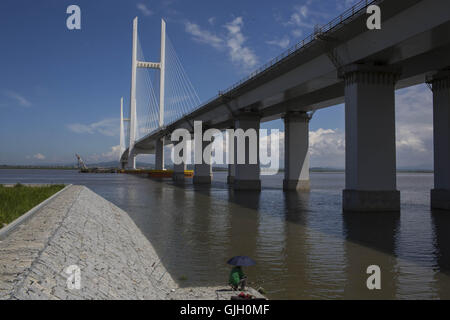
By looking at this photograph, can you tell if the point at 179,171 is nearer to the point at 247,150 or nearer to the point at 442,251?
the point at 247,150

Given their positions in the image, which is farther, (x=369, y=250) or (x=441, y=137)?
(x=441, y=137)

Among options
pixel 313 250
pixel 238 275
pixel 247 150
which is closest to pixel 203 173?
pixel 247 150

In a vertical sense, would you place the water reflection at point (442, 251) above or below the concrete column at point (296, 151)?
below

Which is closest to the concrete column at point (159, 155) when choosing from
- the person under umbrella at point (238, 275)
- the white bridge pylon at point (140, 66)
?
the white bridge pylon at point (140, 66)

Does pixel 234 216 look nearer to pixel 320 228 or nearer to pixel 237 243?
pixel 320 228

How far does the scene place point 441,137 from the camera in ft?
92.6

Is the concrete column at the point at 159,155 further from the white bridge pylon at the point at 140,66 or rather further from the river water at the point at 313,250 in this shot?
the river water at the point at 313,250

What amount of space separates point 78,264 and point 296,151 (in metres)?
45.9

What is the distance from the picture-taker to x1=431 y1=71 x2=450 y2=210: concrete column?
27.9m

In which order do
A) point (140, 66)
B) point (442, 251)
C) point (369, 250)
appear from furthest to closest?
1. point (140, 66)
2. point (369, 250)
3. point (442, 251)

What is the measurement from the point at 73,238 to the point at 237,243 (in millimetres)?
6740

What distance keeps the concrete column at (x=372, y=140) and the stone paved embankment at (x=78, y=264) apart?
17.3 meters

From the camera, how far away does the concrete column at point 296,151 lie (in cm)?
5214

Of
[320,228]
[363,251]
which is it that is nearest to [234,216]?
[320,228]
